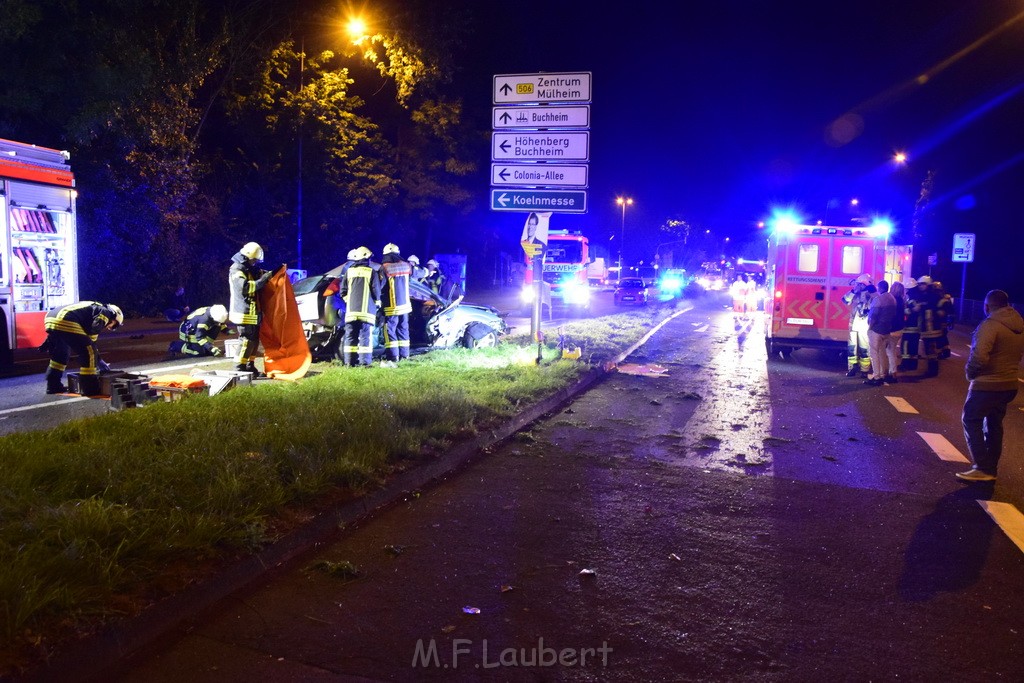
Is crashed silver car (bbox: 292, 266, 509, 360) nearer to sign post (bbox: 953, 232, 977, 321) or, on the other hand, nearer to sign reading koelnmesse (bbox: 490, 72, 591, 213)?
sign reading koelnmesse (bbox: 490, 72, 591, 213)

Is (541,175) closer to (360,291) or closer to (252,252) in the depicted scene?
(360,291)

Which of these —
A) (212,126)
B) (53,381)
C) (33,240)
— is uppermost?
(212,126)

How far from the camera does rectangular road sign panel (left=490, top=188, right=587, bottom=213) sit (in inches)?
484

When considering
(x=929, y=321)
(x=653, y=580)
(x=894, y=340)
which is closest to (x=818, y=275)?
(x=929, y=321)

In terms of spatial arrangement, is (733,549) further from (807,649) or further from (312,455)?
(312,455)

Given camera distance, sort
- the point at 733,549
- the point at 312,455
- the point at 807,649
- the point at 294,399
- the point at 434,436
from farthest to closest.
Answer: the point at 294,399, the point at 434,436, the point at 312,455, the point at 733,549, the point at 807,649

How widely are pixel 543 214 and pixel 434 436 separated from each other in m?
6.25

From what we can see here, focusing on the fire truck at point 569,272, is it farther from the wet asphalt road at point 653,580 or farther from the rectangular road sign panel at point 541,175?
the wet asphalt road at point 653,580

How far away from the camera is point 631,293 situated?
37375 mm

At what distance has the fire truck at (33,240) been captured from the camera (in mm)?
11266

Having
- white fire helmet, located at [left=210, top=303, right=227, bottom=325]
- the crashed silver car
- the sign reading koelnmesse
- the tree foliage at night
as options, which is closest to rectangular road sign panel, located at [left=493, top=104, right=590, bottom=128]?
the sign reading koelnmesse

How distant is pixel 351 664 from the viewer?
3592 millimetres

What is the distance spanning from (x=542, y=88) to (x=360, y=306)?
433cm

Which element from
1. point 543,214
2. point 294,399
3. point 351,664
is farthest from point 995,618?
point 543,214
